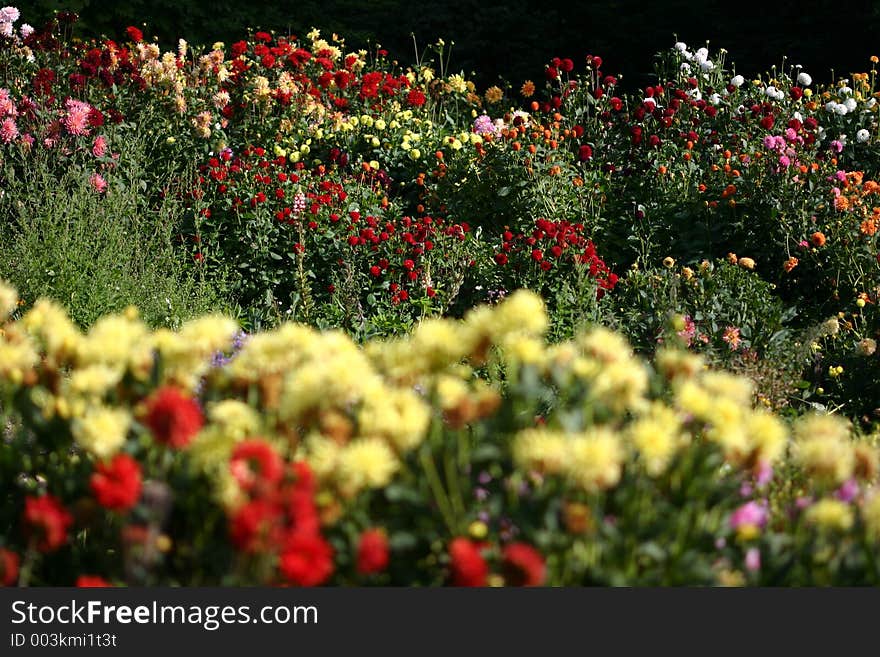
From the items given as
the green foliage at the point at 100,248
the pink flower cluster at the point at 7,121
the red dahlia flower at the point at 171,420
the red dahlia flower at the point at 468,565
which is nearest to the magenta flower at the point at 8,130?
the pink flower cluster at the point at 7,121

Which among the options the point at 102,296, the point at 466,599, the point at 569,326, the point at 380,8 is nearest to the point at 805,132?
the point at 569,326

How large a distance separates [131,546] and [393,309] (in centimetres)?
316

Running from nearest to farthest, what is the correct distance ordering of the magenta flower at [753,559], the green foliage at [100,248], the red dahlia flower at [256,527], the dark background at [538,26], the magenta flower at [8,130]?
the red dahlia flower at [256,527] < the magenta flower at [753,559] < the green foliage at [100,248] < the magenta flower at [8,130] < the dark background at [538,26]

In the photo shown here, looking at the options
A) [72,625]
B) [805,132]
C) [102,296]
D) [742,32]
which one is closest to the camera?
[72,625]

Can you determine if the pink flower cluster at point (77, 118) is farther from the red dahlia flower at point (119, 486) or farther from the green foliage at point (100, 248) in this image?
the red dahlia flower at point (119, 486)

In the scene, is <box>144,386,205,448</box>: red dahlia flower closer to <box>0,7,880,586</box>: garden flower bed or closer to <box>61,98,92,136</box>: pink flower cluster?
<box>0,7,880,586</box>: garden flower bed

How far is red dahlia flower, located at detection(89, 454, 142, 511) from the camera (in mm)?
1519

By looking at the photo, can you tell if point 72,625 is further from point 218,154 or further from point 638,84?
point 638,84

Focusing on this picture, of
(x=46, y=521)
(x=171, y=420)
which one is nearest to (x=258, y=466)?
(x=171, y=420)

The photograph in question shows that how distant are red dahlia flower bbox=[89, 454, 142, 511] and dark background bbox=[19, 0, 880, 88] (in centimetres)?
816

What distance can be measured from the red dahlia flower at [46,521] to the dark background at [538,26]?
26.4ft

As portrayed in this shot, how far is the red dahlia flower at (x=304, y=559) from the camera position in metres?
1.48

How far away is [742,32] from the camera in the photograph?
982cm

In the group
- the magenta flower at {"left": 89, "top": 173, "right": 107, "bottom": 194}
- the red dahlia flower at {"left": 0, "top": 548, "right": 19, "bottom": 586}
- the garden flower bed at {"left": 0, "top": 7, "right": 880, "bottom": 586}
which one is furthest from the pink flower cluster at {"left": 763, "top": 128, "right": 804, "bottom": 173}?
the red dahlia flower at {"left": 0, "top": 548, "right": 19, "bottom": 586}
